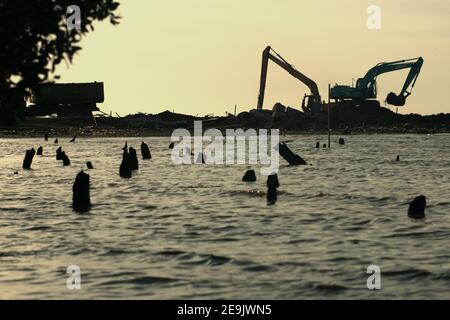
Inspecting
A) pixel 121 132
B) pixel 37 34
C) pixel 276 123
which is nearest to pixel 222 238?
pixel 37 34

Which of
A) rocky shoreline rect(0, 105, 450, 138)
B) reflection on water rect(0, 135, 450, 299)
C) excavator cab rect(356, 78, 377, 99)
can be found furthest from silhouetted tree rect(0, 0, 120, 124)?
excavator cab rect(356, 78, 377, 99)

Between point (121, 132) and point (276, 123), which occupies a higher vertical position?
point (276, 123)

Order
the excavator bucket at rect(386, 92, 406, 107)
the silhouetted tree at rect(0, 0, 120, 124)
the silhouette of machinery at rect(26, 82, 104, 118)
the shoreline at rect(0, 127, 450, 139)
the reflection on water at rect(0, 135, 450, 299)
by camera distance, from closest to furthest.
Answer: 1. the silhouetted tree at rect(0, 0, 120, 124)
2. the reflection on water at rect(0, 135, 450, 299)
3. the silhouette of machinery at rect(26, 82, 104, 118)
4. the shoreline at rect(0, 127, 450, 139)
5. the excavator bucket at rect(386, 92, 406, 107)

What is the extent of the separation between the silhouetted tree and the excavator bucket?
133741mm

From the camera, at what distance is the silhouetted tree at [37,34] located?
67.1ft

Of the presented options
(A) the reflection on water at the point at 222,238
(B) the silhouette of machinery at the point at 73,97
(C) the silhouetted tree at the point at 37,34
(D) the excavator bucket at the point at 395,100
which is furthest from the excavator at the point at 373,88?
(C) the silhouetted tree at the point at 37,34

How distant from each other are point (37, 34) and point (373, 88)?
13448cm

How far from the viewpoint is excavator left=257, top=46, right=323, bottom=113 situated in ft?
518

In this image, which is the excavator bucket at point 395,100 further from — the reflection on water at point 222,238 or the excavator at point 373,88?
the reflection on water at point 222,238

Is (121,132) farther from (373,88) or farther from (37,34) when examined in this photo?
(37,34)

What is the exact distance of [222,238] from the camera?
33.2m

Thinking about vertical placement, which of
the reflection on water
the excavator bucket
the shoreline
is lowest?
the reflection on water

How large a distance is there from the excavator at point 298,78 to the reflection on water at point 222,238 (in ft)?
311

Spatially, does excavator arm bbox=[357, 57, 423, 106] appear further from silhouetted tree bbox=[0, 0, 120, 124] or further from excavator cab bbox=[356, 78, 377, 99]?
silhouetted tree bbox=[0, 0, 120, 124]
